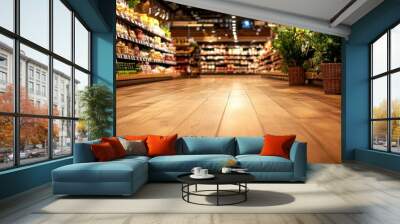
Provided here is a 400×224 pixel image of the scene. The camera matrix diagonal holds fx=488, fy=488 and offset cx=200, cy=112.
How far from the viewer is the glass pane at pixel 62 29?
21.6 ft

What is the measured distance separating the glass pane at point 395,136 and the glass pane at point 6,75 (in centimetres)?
533

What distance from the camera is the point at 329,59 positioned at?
10.3 metres

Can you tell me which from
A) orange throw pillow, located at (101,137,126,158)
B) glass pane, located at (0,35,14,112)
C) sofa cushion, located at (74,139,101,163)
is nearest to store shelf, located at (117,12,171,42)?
orange throw pillow, located at (101,137,126,158)

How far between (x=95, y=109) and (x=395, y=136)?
4.55m

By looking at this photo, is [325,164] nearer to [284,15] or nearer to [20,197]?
[284,15]

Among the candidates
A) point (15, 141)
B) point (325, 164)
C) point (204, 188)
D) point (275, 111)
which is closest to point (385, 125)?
point (325, 164)

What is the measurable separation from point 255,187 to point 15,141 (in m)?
2.72

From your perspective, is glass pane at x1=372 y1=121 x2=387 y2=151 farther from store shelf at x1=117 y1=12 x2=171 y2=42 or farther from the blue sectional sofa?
store shelf at x1=117 y1=12 x2=171 y2=42

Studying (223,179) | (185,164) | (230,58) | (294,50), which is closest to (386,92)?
(185,164)

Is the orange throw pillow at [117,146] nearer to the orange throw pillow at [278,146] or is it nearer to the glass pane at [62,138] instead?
the glass pane at [62,138]

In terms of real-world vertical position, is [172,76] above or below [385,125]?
above

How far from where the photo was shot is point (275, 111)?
9438 mm

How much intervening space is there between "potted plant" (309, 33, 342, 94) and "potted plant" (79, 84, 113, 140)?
484cm

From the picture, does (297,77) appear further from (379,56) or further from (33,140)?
(33,140)
